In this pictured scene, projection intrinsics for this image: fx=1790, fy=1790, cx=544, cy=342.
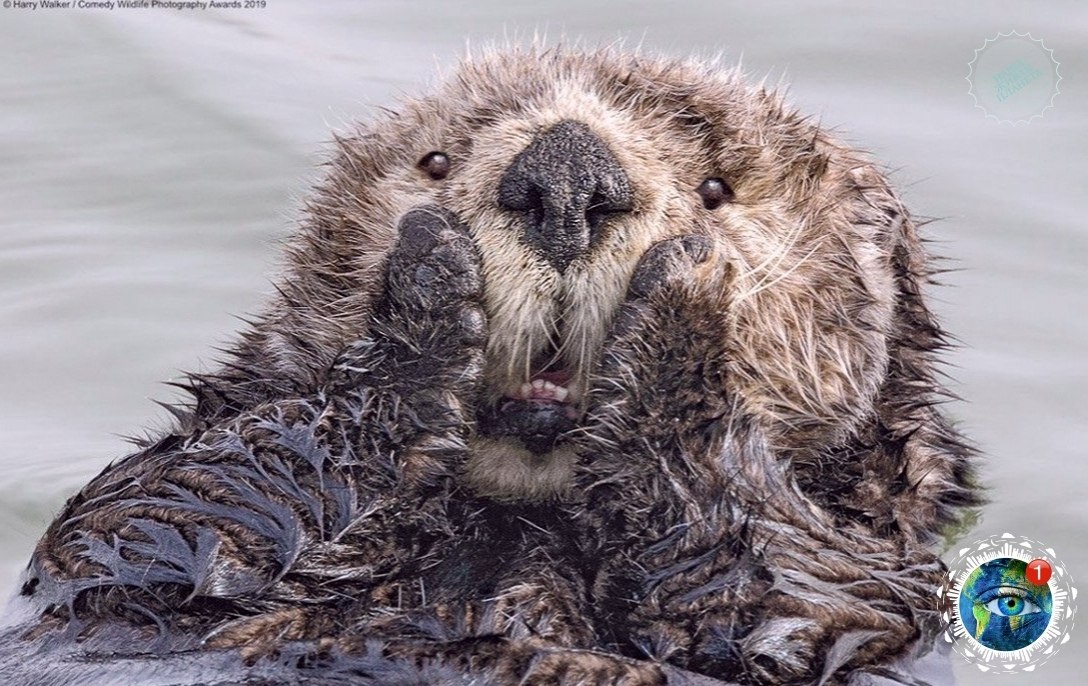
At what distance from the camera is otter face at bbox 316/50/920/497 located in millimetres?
3719

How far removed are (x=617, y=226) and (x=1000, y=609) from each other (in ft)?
3.87

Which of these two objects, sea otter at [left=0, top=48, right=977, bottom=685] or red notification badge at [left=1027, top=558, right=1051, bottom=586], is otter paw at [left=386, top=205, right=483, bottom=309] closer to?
sea otter at [left=0, top=48, right=977, bottom=685]

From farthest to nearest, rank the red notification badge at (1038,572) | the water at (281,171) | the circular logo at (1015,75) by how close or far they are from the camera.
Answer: the circular logo at (1015,75) < the water at (281,171) < the red notification badge at (1038,572)

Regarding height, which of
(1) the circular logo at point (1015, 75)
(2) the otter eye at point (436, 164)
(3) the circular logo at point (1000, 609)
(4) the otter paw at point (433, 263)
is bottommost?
(3) the circular logo at point (1000, 609)

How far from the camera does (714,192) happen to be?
4.09 meters

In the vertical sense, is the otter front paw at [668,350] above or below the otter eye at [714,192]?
below

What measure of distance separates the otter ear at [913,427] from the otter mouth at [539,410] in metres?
0.75

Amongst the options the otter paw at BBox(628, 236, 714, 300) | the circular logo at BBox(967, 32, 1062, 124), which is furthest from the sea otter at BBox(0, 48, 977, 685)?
the circular logo at BBox(967, 32, 1062, 124)

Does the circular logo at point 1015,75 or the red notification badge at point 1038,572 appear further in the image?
the circular logo at point 1015,75

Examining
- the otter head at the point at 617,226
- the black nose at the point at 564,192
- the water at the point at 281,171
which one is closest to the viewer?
the black nose at the point at 564,192

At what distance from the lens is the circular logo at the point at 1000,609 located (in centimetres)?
389

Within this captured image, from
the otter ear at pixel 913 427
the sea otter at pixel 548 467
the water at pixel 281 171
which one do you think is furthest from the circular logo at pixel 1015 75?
the sea otter at pixel 548 467

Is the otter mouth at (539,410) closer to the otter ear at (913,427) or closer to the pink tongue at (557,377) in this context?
the pink tongue at (557,377)

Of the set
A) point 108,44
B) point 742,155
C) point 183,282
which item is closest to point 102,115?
point 108,44
